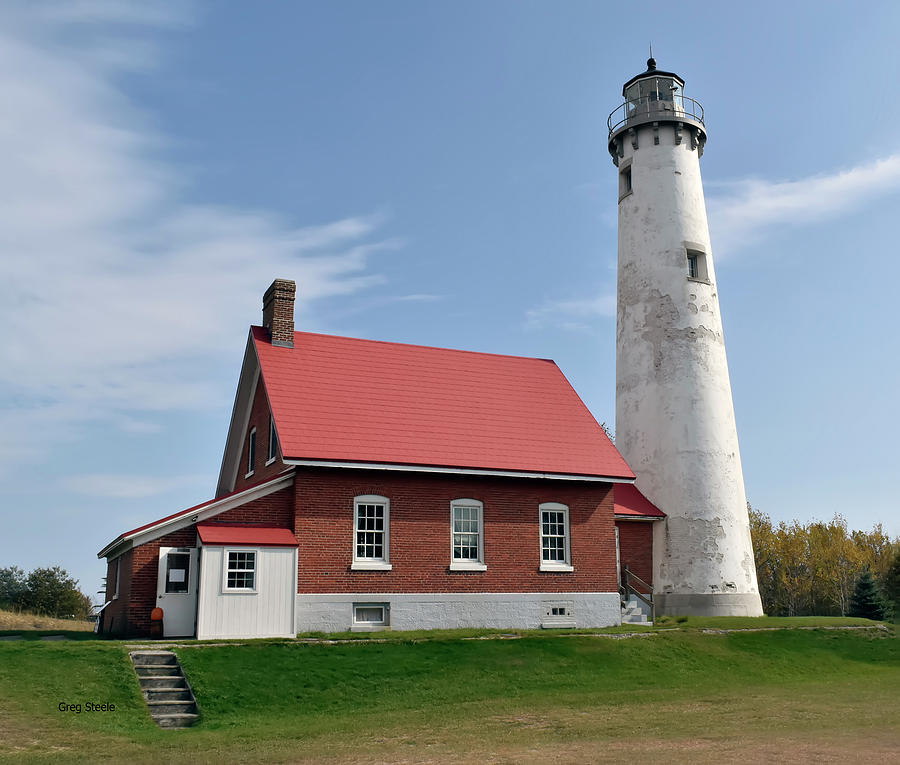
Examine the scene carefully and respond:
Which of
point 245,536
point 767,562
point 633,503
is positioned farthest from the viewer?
point 767,562

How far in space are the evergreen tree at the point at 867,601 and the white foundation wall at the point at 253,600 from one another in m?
28.9

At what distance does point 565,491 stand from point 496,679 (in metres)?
7.93

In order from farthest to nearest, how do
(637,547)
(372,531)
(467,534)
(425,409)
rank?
1. (637,547)
2. (425,409)
3. (467,534)
4. (372,531)

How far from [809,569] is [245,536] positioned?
44263mm

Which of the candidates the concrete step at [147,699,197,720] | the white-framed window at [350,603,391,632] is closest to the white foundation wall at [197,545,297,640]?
the white-framed window at [350,603,391,632]

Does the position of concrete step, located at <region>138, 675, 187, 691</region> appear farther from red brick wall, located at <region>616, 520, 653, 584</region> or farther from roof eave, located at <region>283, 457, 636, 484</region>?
red brick wall, located at <region>616, 520, 653, 584</region>

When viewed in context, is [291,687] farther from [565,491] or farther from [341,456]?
[565,491]

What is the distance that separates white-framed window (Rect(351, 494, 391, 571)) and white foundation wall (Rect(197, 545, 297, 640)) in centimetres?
201

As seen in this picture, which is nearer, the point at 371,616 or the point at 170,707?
the point at 170,707

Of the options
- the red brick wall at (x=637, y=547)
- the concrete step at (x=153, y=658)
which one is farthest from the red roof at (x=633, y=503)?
the concrete step at (x=153, y=658)

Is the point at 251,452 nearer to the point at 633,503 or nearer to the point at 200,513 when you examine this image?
the point at 200,513

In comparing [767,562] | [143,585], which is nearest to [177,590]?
[143,585]

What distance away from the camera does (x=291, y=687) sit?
16312 millimetres

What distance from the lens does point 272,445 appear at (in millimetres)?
24047
